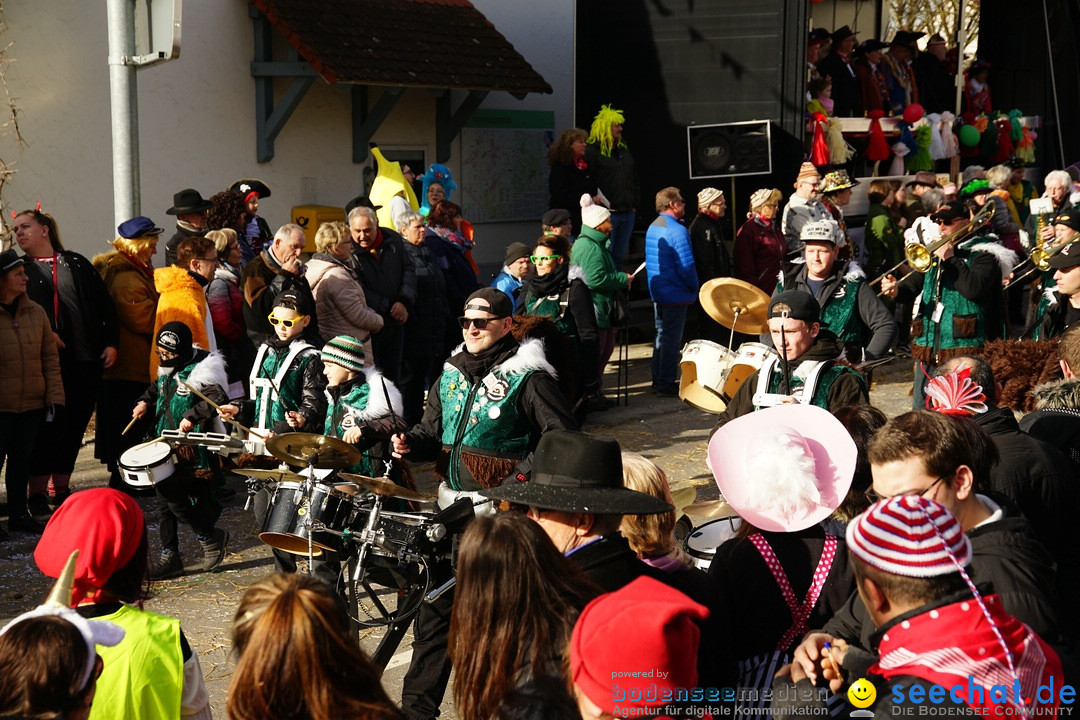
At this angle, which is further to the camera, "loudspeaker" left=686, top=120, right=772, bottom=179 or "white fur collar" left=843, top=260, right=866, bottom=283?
"loudspeaker" left=686, top=120, right=772, bottom=179

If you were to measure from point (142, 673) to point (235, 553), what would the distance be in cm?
411

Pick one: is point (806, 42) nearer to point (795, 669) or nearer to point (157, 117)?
point (157, 117)

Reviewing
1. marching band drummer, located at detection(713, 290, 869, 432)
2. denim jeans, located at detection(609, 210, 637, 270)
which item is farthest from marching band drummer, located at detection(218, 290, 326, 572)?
denim jeans, located at detection(609, 210, 637, 270)

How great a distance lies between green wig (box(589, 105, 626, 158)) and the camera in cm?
1348

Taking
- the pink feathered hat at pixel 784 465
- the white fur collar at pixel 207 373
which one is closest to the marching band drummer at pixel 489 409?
the pink feathered hat at pixel 784 465

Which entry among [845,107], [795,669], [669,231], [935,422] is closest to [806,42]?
[845,107]

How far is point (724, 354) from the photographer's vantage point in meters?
6.67

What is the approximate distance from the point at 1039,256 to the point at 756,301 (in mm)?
2943

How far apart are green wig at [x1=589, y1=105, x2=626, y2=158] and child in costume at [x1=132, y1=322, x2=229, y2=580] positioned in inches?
292

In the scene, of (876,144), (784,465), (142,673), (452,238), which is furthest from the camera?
(876,144)

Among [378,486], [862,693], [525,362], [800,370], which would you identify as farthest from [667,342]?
[862,693]

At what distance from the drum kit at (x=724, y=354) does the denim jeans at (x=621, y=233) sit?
6.29m

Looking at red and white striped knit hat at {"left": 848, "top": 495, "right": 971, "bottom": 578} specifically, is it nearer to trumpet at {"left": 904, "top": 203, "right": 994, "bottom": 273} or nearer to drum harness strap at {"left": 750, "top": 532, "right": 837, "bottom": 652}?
drum harness strap at {"left": 750, "top": 532, "right": 837, "bottom": 652}

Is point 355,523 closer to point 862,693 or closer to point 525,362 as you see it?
point 525,362
